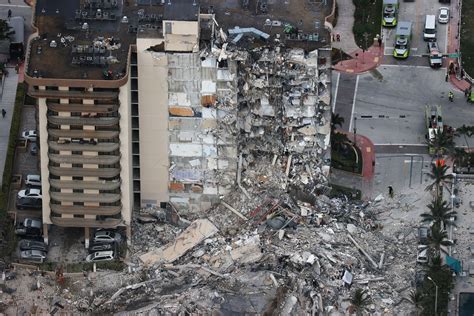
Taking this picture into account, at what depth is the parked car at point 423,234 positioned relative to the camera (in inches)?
7037

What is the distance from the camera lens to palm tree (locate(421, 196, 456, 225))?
175125 mm

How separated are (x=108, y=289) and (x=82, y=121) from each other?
1687cm

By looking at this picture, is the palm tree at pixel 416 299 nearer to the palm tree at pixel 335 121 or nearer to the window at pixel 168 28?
the palm tree at pixel 335 121

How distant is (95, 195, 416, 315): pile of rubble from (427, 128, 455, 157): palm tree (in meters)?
8.82

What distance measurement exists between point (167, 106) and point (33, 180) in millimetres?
17709

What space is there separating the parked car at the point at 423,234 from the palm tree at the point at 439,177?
4959 mm

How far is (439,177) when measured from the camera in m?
180

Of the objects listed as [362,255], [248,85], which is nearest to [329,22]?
[248,85]

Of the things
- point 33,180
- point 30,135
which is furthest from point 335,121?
point 30,135

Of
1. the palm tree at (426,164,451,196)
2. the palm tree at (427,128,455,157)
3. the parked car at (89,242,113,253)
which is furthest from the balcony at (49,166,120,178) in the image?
the palm tree at (427,128,455,157)

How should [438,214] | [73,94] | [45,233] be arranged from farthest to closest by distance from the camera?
[45,233] < [438,214] < [73,94]

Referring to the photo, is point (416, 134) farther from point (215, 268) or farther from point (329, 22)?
point (215, 268)

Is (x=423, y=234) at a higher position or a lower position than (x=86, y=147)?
lower

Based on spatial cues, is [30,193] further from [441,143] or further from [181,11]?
[441,143]
